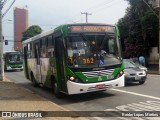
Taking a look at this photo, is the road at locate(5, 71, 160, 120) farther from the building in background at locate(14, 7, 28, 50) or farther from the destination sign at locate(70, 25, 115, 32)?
the building in background at locate(14, 7, 28, 50)

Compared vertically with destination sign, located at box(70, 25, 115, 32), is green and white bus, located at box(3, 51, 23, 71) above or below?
below

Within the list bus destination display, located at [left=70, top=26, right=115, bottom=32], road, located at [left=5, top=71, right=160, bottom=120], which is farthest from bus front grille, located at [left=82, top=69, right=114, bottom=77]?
bus destination display, located at [left=70, top=26, right=115, bottom=32]

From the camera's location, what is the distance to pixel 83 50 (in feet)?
44.2

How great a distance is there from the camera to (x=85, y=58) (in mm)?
13438

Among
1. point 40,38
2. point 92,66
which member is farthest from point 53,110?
point 40,38

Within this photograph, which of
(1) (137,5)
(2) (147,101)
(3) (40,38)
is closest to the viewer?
(2) (147,101)

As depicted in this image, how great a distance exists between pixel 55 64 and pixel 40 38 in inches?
130

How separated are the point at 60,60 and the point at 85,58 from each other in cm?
111

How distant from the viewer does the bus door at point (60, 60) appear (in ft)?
45.0

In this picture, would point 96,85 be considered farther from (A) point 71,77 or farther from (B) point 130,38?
(B) point 130,38

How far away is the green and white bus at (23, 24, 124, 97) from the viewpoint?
43.5 ft

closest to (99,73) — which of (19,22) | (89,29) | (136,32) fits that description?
(89,29)

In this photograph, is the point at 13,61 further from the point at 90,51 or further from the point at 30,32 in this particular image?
the point at 30,32

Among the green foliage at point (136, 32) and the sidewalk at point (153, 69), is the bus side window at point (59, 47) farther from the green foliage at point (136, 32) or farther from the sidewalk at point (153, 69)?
the green foliage at point (136, 32)
